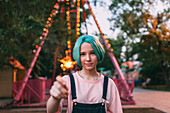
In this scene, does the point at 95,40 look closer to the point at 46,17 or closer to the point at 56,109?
the point at 56,109

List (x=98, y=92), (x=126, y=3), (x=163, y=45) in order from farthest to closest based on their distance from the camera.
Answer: (x=163, y=45) → (x=126, y=3) → (x=98, y=92)

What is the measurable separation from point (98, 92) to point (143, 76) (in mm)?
28395

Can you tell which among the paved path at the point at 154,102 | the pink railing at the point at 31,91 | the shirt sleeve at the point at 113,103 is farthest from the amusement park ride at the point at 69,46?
the shirt sleeve at the point at 113,103

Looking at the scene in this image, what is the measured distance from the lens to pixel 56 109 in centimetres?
168

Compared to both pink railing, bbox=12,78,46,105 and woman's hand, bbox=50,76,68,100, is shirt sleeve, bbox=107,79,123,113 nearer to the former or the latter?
woman's hand, bbox=50,76,68,100

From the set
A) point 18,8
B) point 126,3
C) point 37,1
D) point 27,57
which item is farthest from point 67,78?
point 126,3

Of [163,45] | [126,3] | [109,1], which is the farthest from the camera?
[163,45]

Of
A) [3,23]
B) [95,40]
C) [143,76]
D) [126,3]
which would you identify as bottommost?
[143,76]

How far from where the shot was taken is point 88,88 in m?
1.83

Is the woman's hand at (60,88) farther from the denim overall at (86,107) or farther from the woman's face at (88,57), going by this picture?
the woman's face at (88,57)

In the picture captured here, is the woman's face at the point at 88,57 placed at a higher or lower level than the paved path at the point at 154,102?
higher

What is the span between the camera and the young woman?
1.76m

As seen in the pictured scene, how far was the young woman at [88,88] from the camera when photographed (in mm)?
1760

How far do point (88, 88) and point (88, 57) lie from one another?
307 millimetres
